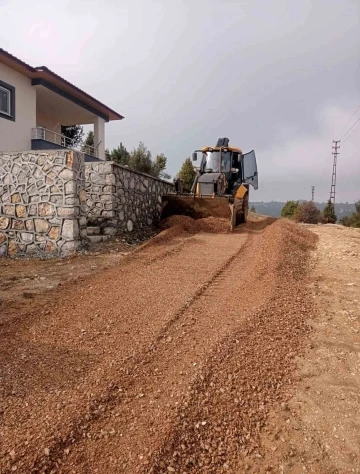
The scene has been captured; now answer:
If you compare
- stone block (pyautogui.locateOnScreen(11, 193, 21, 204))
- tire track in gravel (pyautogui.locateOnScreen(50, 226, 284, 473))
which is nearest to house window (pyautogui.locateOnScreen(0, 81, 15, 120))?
stone block (pyautogui.locateOnScreen(11, 193, 21, 204))

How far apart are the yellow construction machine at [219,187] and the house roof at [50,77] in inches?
251

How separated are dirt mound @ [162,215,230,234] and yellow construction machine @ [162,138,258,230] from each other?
0.89 feet

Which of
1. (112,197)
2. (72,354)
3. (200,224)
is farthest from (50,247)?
(72,354)

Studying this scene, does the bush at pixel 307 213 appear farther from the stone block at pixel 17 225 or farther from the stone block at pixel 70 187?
the stone block at pixel 17 225

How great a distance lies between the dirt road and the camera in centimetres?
193

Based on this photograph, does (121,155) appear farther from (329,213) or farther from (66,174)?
(329,213)

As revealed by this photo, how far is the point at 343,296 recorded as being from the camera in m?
4.73

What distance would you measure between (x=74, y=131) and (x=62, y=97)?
12.4 metres

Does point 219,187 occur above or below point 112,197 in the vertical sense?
above

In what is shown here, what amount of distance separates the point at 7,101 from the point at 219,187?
27.2 feet

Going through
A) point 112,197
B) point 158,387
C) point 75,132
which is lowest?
point 158,387

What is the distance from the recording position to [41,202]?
7629 mm

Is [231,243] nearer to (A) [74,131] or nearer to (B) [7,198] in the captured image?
(B) [7,198]

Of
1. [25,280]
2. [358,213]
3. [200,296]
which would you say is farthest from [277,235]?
[358,213]
